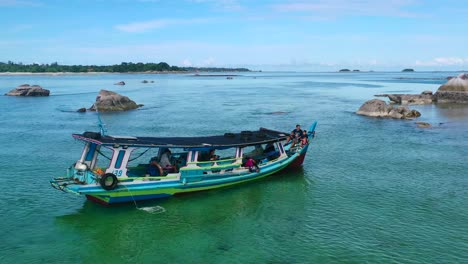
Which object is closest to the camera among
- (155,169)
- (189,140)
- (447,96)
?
(155,169)

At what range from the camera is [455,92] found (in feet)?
207

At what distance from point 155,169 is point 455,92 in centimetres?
5707

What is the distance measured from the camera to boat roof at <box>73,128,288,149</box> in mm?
19094

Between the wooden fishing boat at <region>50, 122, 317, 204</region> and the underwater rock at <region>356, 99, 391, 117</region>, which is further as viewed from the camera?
the underwater rock at <region>356, 99, 391, 117</region>

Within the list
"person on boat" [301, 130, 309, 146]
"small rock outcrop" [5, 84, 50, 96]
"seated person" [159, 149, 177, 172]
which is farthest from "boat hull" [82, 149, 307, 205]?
"small rock outcrop" [5, 84, 50, 96]

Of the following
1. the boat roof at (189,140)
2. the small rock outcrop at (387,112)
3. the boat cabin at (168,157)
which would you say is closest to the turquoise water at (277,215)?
the boat cabin at (168,157)

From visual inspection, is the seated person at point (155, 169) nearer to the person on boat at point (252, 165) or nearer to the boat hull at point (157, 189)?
the boat hull at point (157, 189)

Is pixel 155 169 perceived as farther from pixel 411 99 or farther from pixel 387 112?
pixel 411 99

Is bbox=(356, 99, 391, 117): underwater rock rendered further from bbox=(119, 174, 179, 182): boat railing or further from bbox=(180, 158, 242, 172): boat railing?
bbox=(119, 174, 179, 182): boat railing

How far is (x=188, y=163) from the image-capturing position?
20.7 metres

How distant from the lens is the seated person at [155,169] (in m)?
20.3

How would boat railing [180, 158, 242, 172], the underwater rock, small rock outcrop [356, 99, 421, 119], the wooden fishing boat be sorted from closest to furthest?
1. the wooden fishing boat
2. boat railing [180, 158, 242, 172]
3. small rock outcrop [356, 99, 421, 119]
4. the underwater rock

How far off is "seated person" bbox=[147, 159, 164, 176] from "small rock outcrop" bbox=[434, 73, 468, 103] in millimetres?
56396

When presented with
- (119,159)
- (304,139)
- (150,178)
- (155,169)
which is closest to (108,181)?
Answer: (119,159)
